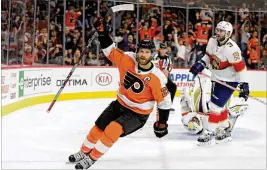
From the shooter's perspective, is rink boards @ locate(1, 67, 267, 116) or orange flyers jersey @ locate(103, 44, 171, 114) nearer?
orange flyers jersey @ locate(103, 44, 171, 114)

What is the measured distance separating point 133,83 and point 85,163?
0.45 metres

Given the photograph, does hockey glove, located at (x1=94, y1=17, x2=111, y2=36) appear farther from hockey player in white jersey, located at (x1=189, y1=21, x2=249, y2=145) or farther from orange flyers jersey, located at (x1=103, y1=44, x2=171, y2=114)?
hockey player in white jersey, located at (x1=189, y1=21, x2=249, y2=145)

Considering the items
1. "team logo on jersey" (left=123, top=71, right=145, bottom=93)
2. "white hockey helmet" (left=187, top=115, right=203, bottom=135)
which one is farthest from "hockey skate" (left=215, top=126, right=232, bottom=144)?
"team logo on jersey" (left=123, top=71, right=145, bottom=93)

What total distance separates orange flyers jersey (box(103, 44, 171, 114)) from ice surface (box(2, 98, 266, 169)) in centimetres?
41

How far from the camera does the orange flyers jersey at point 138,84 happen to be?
7.27ft

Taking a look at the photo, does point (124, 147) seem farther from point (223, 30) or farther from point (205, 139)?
point (223, 30)

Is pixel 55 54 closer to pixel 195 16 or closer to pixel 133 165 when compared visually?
pixel 195 16

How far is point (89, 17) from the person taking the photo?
13.1 ft

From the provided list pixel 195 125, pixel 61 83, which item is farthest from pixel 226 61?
pixel 61 83

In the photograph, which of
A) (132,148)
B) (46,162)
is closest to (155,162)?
(132,148)

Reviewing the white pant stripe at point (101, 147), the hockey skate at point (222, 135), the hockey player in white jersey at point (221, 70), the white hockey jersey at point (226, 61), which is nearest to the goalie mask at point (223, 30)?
the hockey player in white jersey at point (221, 70)

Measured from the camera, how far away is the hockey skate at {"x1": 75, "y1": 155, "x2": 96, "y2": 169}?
2.39m

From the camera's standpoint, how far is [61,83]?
5887 millimetres

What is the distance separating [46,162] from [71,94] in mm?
3275
